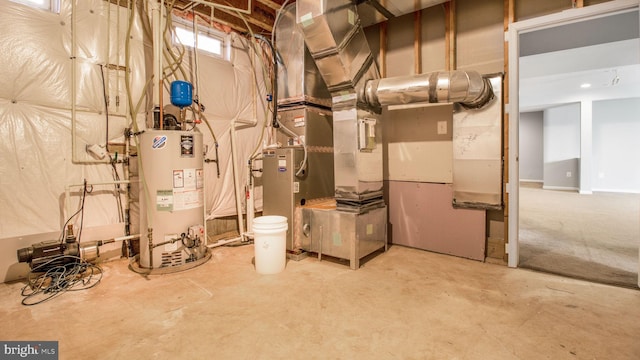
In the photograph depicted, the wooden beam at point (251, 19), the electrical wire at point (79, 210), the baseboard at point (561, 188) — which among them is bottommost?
the baseboard at point (561, 188)

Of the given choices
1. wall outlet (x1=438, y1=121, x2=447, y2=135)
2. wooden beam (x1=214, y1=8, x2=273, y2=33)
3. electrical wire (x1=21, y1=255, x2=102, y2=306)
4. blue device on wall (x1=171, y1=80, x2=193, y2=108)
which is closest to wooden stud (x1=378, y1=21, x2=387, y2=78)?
wall outlet (x1=438, y1=121, x2=447, y2=135)

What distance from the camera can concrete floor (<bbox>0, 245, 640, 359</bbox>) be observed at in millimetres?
1598

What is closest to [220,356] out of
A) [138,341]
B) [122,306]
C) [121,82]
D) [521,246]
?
[138,341]

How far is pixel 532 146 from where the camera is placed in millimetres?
9938

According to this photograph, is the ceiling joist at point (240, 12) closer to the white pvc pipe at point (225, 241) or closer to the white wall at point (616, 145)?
the white pvc pipe at point (225, 241)

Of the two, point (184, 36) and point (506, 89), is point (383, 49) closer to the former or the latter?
point (506, 89)

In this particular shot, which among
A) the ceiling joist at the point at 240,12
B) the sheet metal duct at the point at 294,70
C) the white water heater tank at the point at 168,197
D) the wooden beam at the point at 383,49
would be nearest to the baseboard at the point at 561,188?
the wooden beam at the point at 383,49

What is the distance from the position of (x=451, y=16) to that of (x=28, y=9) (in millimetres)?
3939

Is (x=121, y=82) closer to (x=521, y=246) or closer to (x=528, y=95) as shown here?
(x=521, y=246)

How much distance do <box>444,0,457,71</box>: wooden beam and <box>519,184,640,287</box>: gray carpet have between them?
2.20 m

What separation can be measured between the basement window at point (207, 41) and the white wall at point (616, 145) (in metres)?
10.0

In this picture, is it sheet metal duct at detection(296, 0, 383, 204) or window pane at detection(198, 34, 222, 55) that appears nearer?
sheet metal duct at detection(296, 0, 383, 204)

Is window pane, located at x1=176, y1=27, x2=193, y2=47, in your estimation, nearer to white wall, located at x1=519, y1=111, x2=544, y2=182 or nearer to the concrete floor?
the concrete floor

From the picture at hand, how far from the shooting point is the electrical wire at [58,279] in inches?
89.6
